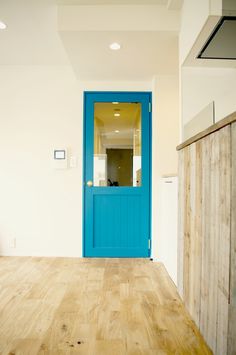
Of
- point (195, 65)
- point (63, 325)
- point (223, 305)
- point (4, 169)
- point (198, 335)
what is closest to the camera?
point (223, 305)

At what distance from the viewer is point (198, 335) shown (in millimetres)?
1585

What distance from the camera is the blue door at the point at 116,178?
328 centimetres

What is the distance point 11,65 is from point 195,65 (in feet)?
7.44

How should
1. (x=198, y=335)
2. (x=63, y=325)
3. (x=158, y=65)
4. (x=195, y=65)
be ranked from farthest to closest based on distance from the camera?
(x=158, y=65) → (x=195, y=65) → (x=63, y=325) → (x=198, y=335)

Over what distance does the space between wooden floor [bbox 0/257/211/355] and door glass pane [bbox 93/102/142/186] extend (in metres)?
1.05

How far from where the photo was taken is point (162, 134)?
10.5 feet

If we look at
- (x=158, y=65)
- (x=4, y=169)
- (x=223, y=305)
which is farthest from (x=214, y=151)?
(x=4, y=169)

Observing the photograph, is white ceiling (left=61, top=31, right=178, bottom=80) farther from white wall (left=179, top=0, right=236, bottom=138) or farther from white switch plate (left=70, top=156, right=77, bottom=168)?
white switch plate (left=70, top=156, right=77, bottom=168)

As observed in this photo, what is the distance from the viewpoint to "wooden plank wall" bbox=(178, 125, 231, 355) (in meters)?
1.21

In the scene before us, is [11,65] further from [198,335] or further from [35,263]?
A: [198,335]

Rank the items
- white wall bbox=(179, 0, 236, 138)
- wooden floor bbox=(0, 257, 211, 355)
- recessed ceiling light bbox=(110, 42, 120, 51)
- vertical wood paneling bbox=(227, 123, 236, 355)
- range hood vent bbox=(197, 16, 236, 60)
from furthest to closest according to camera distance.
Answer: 1. recessed ceiling light bbox=(110, 42, 120, 51)
2. white wall bbox=(179, 0, 236, 138)
3. range hood vent bbox=(197, 16, 236, 60)
4. wooden floor bbox=(0, 257, 211, 355)
5. vertical wood paneling bbox=(227, 123, 236, 355)

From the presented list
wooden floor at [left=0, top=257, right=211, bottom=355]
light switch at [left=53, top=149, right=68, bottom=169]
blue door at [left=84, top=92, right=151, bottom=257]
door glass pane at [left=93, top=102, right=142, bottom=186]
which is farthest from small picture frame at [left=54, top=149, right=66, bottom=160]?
wooden floor at [left=0, top=257, right=211, bottom=355]

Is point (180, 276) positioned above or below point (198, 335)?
above

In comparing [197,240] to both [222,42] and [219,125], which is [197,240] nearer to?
[219,125]
